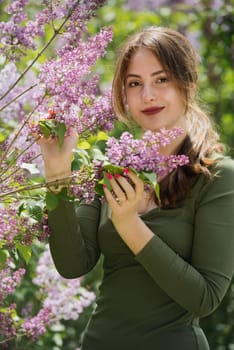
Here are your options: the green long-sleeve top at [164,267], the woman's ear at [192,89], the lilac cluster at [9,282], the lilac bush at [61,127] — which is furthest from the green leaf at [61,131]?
the lilac cluster at [9,282]

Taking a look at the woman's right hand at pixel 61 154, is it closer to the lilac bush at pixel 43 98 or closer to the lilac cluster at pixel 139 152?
the lilac bush at pixel 43 98

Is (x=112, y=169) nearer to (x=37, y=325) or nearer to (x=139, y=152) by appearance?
(x=139, y=152)

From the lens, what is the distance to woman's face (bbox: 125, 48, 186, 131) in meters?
2.59

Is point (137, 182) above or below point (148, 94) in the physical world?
below

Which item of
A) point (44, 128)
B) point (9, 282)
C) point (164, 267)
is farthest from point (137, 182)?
point (9, 282)

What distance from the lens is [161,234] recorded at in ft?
8.38

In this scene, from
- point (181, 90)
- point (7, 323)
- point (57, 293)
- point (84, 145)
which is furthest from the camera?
point (57, 293)

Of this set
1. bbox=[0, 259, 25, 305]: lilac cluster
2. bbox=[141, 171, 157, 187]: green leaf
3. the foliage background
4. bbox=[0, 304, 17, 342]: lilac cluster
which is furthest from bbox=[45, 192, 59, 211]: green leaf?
the foliage background

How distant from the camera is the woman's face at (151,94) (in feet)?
8.51

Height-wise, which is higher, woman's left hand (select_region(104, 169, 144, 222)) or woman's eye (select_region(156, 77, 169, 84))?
woman's eye (select_region(156, 77, 169, 84))

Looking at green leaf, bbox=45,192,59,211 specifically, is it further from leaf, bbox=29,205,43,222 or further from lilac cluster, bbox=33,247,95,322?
lilac cluster, bbox=33,247,95,322

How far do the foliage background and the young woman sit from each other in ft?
7.44

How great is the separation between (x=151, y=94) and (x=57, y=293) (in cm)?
138

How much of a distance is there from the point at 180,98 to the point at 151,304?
1.90 ft
